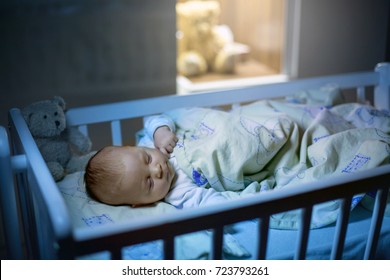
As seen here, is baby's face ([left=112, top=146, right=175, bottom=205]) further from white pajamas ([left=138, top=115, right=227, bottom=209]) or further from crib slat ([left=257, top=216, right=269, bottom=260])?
crib slat ([left=257, top=216, right=269, bottom=260])

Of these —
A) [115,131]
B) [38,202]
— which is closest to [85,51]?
[115,131]

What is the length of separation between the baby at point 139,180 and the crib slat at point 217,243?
24 cm

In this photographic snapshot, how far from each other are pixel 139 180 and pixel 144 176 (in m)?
0.02

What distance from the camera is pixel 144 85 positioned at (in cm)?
184

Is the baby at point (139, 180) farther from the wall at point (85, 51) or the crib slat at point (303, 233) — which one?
the wall at point (85, 51)

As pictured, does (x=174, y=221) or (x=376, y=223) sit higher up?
(x=174, y=221)

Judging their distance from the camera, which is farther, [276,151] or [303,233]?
[276,151]

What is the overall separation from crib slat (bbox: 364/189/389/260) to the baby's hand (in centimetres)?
49

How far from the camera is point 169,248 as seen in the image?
30.1 inches

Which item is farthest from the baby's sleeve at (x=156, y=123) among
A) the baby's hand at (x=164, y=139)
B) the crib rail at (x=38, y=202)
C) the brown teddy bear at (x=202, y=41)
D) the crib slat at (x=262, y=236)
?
the brown teddy bear at (x=202, y=41)

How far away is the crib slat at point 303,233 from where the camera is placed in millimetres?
852

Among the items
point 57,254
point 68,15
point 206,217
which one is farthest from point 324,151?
point 68,15

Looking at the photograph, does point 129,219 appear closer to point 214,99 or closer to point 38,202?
point 38,202

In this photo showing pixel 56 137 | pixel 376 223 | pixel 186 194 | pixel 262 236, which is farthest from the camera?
pixel 56 137
